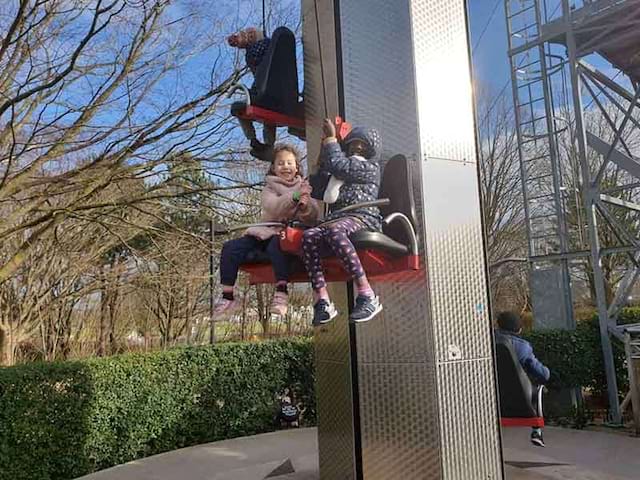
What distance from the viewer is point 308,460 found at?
6.15 metres

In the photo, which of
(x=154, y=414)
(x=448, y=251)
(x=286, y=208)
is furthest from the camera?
(x=154, y=414)

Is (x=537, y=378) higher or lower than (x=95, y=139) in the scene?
lower

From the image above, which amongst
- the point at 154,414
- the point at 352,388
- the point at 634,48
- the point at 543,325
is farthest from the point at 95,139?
the point at 634,48

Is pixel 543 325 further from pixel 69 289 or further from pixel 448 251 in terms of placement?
pixel 69 289

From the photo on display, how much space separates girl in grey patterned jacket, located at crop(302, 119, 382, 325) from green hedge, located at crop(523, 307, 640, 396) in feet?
19.5

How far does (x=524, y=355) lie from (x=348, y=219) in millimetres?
2185

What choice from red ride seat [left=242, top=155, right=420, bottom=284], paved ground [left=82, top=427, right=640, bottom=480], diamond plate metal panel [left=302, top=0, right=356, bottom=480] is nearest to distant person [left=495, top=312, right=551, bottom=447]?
paved ground [left=82, top=427, right=640, bottom=480]

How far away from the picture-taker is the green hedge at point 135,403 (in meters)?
5.86

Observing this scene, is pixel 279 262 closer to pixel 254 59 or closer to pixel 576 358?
pixel 254 59

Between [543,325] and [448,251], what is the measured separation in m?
5.56

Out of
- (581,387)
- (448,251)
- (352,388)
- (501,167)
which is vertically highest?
(501,167)

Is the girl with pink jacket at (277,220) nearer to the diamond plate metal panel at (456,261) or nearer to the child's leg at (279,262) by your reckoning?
the child's leg at (279,262)

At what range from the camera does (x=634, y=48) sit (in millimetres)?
8242

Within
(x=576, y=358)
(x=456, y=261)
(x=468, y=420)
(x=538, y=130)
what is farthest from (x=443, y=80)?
(x=538, y=130)
